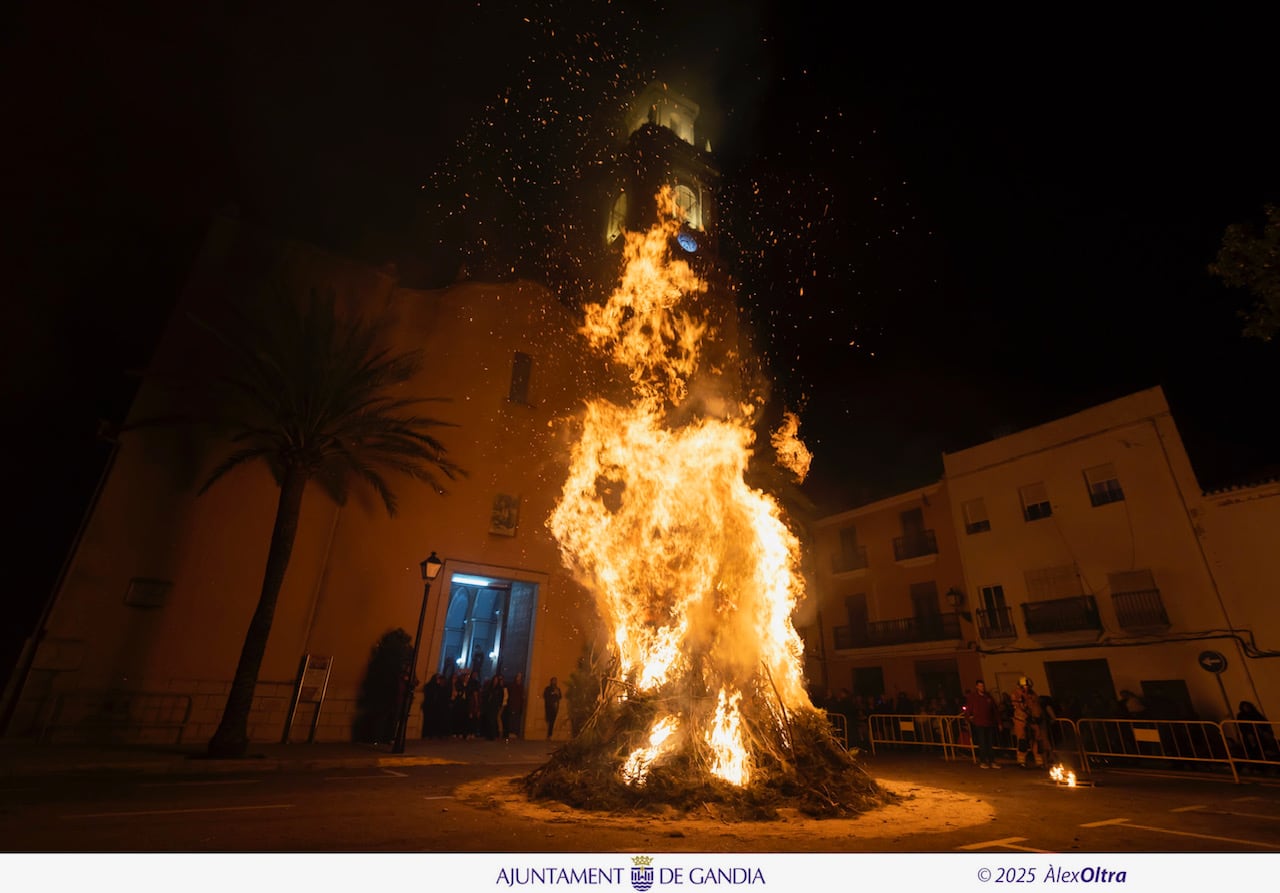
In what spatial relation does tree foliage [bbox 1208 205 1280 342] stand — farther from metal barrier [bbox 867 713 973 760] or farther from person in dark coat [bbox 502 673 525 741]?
person in dark coat [bbox 502 673 525 741]

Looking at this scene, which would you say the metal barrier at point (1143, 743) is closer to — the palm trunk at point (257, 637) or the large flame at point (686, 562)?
the large flame at point (686, 562)

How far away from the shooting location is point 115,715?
13.8m

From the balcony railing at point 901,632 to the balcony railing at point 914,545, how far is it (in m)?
2.84

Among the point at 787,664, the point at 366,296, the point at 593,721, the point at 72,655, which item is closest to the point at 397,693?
the point at 72,655

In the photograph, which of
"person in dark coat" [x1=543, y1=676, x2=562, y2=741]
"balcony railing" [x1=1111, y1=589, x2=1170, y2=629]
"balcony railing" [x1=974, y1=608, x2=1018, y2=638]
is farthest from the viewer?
"balcony railing" [x1=974, y1=608, x2=1018, y2=638]

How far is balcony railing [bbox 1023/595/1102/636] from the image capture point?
20.7 metres

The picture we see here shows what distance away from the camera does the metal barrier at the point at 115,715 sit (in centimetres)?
1334

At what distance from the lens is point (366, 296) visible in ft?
64.8

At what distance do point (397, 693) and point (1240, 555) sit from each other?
24.6 meters

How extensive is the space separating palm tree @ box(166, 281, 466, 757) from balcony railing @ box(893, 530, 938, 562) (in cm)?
2203

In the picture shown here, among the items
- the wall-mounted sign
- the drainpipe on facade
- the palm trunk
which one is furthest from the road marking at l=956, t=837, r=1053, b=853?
the drainpipe on facade

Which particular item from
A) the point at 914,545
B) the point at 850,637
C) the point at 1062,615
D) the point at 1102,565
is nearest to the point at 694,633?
the point at 1062,615
